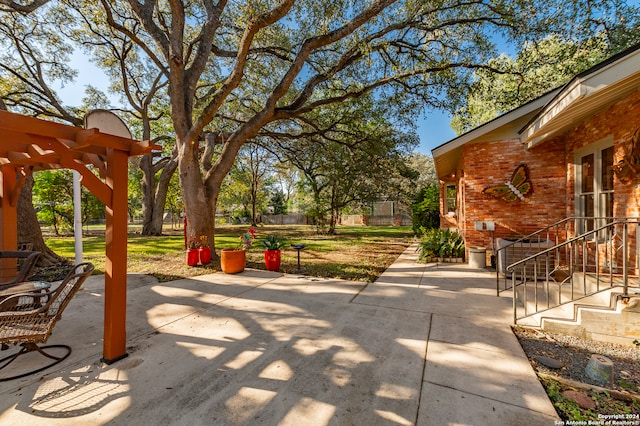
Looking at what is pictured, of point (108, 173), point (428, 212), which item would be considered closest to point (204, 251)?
point (108, 173)

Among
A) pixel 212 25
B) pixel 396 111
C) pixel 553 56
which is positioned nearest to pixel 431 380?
pixel 212 25

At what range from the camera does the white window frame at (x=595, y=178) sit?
4.87m

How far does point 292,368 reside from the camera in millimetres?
2689

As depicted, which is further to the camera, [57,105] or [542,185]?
[57,105]

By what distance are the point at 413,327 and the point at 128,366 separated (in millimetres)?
3495

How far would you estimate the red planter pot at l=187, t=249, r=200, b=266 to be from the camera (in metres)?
7.47

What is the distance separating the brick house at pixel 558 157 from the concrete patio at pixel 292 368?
3045 mm

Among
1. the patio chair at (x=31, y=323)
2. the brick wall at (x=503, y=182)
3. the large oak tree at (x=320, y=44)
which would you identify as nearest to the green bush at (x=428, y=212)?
the large oak tree at (x=320, y=44)

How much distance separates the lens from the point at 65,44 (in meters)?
12.2

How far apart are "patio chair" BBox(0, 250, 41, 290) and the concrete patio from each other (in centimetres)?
87

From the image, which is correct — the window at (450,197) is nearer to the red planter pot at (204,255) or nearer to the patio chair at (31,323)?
the red planter pot at (204,255)

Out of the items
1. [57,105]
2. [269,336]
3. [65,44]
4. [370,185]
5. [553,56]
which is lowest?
[269,336]

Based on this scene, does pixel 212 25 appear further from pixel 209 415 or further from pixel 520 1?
pixel 209 415

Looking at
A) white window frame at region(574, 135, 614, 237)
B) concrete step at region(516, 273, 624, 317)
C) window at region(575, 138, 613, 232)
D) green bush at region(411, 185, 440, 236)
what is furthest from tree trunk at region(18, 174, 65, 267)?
green bush at region(411, 185, 440, 236)
